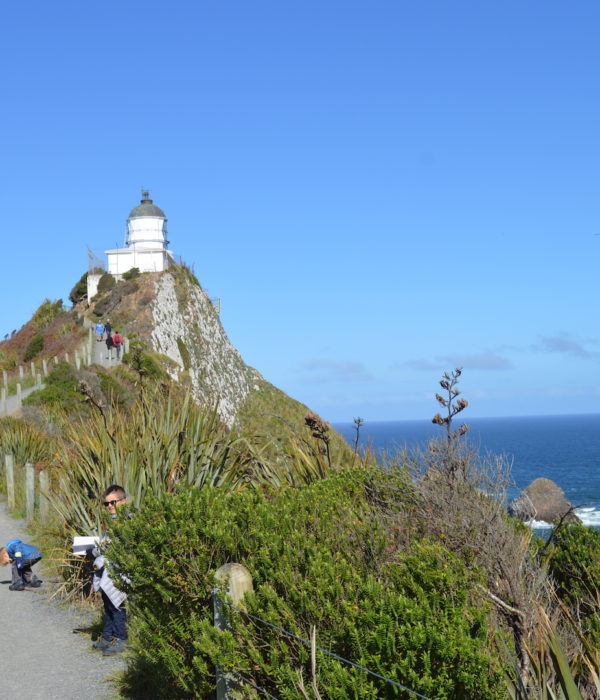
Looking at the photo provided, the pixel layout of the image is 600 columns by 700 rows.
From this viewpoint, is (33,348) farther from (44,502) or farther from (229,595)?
(229,595)

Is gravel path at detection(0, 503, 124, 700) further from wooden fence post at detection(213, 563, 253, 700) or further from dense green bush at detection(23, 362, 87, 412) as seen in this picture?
dense green bush at detection(23, 362, 87, 412)

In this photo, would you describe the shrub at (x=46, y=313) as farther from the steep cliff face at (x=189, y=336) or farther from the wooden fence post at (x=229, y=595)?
the wooden fence post at (x=229, y=595)

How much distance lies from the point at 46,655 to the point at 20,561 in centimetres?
236

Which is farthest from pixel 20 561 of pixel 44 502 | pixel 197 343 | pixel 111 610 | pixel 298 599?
pixel 197 343

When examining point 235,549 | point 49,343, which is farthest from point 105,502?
point 49,343

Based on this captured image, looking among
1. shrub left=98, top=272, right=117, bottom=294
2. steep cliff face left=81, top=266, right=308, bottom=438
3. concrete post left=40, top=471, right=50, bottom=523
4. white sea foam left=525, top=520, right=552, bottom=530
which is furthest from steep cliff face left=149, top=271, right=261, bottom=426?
concrete post left=40, top=471, right=50, bottom=523

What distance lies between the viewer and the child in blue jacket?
8758mm

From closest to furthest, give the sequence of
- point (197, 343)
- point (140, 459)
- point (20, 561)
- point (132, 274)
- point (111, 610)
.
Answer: point (111, 610) < point (140, 459) < point (20, 561) < point (132, 274) < point (197, 343)

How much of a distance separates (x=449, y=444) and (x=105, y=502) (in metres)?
2.99

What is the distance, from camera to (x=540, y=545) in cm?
629

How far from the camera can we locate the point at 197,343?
56.8 metres

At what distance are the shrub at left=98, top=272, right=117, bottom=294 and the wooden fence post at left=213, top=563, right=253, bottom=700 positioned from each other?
167 feet

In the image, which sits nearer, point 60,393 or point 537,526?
point 537,526

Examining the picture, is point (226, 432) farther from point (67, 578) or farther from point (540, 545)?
point (540, 545)
